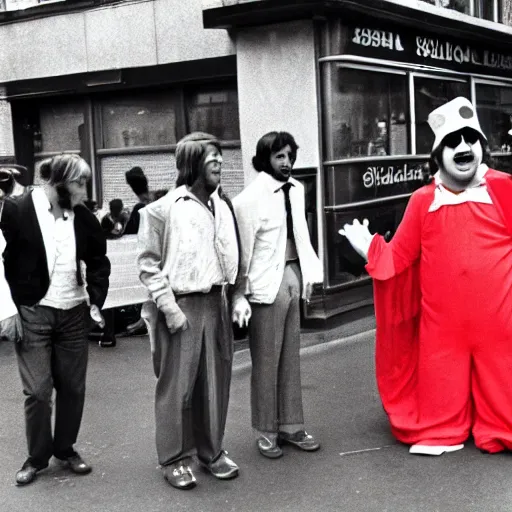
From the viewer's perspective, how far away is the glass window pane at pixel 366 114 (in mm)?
8820

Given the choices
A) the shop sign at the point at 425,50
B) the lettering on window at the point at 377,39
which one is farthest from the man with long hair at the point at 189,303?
the lettering on window at the point at 377,39

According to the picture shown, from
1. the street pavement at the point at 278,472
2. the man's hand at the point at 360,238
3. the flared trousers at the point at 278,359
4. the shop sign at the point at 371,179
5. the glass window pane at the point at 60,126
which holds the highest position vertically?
the glass window pane at the point at 60,126

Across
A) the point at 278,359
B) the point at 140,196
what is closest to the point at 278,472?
the point at 278,359

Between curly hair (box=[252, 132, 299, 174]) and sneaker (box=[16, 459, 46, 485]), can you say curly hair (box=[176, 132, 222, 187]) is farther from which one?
sneaker (box=[16, 459, 46, 485])

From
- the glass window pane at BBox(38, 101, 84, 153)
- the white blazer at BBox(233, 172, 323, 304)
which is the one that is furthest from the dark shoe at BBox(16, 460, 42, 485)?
the glass window pane at BBox(38, 101, 84, 153)

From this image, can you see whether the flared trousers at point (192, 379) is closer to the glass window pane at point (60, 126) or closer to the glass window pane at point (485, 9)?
the glass window pane at point (60, 126)

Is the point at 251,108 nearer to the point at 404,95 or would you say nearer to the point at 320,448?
the point at 404,95

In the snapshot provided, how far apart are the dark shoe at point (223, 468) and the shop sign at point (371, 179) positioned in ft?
14.6

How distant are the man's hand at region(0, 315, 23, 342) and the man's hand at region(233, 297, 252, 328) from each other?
1159mm

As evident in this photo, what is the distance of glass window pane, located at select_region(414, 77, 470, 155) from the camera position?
33.8ft

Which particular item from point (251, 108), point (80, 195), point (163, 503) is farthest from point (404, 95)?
point (163, 503)

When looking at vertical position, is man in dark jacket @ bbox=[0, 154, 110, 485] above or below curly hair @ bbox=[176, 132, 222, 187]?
below

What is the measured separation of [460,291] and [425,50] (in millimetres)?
6064

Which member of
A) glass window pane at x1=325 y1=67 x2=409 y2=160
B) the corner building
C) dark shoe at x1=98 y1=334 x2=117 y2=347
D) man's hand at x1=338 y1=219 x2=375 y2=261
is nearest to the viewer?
man's hand at x1=338 y1=219 x2=375 y2=261
